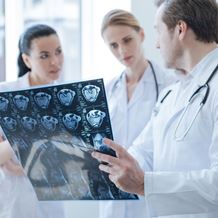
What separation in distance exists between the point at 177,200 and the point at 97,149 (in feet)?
0.81

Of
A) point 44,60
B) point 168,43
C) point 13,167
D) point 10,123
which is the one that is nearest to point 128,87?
point 44,60

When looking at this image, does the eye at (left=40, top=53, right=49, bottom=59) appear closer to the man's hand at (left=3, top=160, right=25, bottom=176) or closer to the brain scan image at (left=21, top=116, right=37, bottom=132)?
the man's hand at (left=3, top=160, right=25, bottom=176)

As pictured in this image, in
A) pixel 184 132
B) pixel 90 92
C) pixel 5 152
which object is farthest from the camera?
pixel 5 152

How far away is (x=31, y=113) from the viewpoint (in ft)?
4.27

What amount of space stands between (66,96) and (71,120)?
0.06 meters

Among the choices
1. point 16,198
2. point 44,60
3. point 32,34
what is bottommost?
point 16,198

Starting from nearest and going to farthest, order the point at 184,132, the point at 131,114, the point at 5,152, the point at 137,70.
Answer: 1. the point at 184,132
2. the point at 5,152
3. the point at 131,114
4. the point at 137,70

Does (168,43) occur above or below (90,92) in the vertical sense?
above

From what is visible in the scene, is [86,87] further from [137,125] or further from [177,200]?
[137,125]

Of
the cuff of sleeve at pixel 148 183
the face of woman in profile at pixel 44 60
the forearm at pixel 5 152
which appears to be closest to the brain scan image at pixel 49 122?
the cuff of sleeve at pixel 148 183

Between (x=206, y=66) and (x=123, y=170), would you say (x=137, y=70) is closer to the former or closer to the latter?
(x=206, y=66)

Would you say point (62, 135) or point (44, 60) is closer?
point (62, 135)

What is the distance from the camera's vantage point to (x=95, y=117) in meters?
1.22

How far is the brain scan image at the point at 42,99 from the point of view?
1.26m
